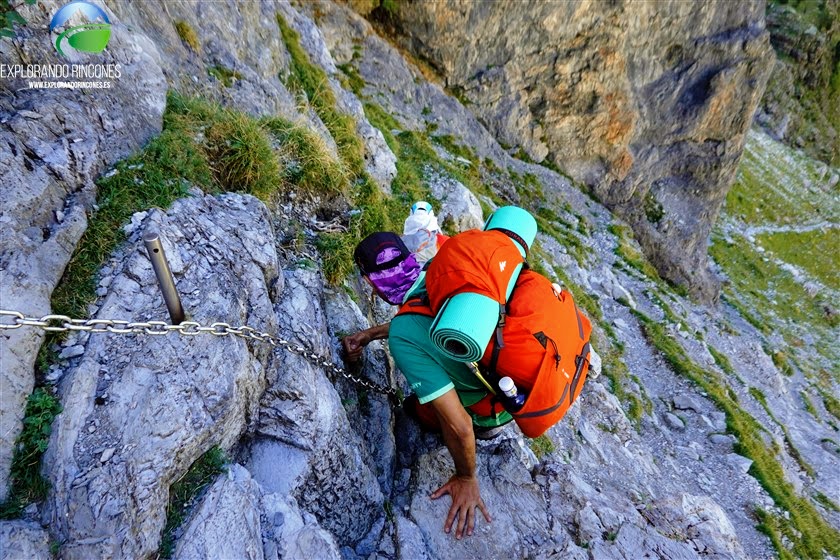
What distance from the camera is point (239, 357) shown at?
4.04 m

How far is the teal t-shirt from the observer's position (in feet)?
13.9

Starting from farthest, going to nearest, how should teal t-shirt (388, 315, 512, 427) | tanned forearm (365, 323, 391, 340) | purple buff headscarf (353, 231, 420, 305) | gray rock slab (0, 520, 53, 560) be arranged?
purple buff headscarf (353, 231, 420, 305)
tanned forearm (365, 323, 391, 340)
teal t-shirt (388, 315, 512, 427)
gray rock slab (0, 520, 53, 560)

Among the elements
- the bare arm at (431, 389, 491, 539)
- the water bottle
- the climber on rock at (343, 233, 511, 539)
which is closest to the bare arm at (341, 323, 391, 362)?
the climber on rock at (343, 233, 511, 539)

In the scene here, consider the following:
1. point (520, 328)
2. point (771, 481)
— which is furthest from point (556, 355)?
point (771, 481)

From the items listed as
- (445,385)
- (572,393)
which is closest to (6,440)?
(445,385)

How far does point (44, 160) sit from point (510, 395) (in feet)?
14.2

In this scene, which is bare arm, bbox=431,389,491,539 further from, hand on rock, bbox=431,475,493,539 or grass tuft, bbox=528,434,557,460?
grass tuft, bbox=528,434,557,460

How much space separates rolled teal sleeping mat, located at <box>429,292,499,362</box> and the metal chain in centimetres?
160

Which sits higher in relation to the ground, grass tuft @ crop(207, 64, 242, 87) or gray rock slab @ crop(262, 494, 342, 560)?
grass tuft @ crop(207, 64, 242, 87)

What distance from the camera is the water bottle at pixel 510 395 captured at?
12.6ft

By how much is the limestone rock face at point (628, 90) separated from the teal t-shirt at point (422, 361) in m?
20.3

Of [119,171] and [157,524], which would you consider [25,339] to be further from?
[119,171]

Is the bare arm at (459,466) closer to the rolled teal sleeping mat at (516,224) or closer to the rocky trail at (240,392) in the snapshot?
the rocky trail at (240,392)

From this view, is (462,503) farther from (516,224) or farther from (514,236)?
(516,224)
